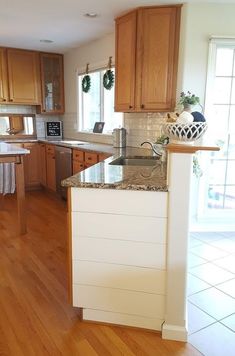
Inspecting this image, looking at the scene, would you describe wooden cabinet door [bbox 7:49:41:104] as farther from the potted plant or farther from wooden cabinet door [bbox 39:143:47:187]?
the potted plant

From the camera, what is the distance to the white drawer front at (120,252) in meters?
1.67

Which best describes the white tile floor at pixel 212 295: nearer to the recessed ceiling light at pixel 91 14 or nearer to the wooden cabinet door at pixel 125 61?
the wooden cabinet door at pixel 125 61

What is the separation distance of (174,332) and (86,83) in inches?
156

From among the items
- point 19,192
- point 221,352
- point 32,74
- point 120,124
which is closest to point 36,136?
point 32,74

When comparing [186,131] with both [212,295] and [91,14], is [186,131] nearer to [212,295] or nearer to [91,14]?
[212,295]

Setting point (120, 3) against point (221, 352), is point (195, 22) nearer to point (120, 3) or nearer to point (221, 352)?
point (120, 3)

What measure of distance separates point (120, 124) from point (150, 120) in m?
0.72

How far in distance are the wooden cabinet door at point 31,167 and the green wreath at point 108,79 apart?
182 centimetres

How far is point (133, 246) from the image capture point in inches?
66.6

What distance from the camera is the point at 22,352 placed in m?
1.62

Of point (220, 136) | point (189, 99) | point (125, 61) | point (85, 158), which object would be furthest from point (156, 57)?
point (85, 158)

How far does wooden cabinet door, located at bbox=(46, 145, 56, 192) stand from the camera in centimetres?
485

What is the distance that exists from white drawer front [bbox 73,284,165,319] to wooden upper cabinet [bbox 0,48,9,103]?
4231 millimetres

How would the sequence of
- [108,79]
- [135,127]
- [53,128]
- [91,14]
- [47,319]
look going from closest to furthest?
[47,319] < [91,14] < [135,127] < [108,79] < [53,128]
